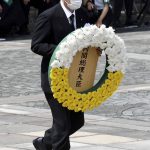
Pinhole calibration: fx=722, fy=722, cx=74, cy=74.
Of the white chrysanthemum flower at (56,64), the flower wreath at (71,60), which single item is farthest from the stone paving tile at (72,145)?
the white chrysanthemum flower at (56,64)

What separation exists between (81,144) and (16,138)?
0.83 meters

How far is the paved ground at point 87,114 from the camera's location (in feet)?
27.7

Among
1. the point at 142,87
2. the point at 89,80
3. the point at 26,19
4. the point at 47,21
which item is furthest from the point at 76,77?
the point at 26,19

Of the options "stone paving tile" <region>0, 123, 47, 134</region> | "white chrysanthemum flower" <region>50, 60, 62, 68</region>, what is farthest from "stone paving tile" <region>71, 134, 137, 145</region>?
"white chrysanthemum flower" <region>50, 60, 62, 68</region>

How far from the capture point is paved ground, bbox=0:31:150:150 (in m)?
8.44

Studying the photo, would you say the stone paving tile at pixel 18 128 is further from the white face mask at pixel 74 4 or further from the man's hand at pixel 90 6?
the man's hand at pixel 90 6

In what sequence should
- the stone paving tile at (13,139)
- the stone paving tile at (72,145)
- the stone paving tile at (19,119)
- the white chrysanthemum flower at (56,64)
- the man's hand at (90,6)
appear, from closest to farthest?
the white chrysanthemum flower at (56,64)
the stone paving tile at (72,145)
the stone paving tile at (13,139)
the stone paving tile at (19,119)
the man's hand at (90,6)

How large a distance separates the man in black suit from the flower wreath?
19cm

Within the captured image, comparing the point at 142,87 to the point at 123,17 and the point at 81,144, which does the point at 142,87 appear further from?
the point at 123,17

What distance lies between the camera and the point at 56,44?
6992 mm

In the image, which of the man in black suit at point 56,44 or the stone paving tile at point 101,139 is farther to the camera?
the stone paving tile at point 101,139

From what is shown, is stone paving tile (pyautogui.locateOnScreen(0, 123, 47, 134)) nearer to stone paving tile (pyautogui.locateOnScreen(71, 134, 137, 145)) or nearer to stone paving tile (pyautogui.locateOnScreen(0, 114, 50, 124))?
stone paving tile (pyautogui.locateOnScreen(0, 114, 50, 124))

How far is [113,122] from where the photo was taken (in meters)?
9.53

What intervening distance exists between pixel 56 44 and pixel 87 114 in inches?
129
